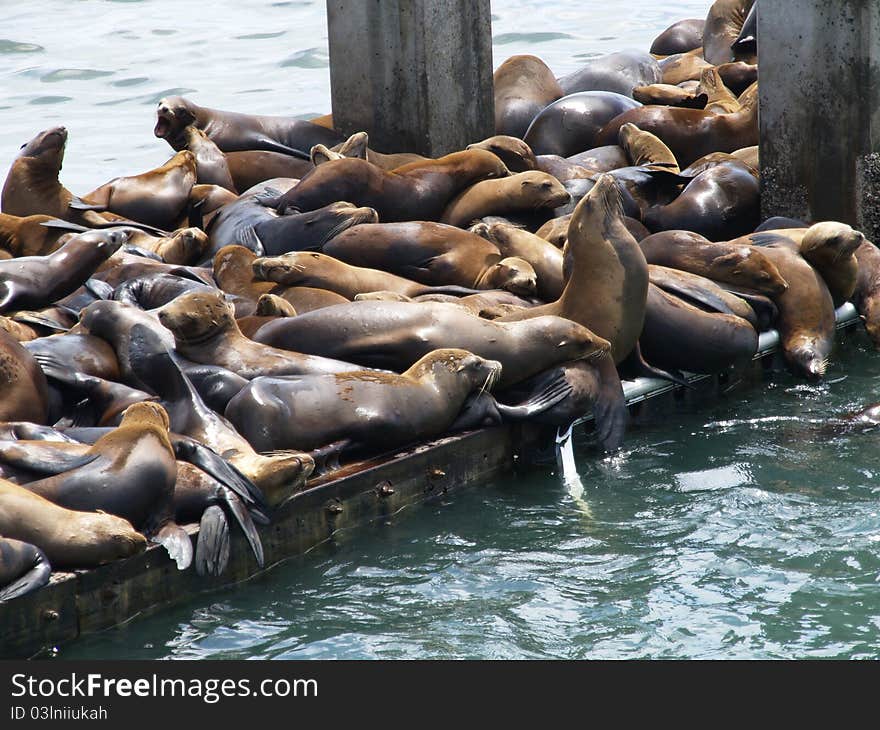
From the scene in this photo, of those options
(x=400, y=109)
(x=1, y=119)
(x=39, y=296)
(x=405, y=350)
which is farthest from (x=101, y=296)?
(x=1, y=119)

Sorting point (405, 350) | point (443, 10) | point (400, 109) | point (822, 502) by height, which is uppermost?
point (443, 10)

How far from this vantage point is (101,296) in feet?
23.1

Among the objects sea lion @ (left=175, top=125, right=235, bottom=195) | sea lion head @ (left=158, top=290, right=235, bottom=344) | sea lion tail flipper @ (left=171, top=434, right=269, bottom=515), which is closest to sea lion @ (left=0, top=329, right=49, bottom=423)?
sea lion head @ (left=158, top=290, right=235, bottom=344)

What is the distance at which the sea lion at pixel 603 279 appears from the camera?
21.9 ft

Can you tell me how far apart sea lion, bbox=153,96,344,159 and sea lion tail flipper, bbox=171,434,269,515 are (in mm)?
4860

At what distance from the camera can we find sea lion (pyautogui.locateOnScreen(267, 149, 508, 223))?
320 inches

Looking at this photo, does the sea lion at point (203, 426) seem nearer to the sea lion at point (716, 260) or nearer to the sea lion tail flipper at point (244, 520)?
the sea lion tail flipper at point (244, 520)

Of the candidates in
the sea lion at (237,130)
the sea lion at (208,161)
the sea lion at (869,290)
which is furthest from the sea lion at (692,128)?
the sea lion at (208,161)

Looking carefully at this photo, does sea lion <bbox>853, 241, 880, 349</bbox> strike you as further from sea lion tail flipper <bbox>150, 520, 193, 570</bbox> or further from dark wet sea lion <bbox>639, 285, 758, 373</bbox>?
sea lion tail flipper <bbox>150, 520, 193, 570</bbox>

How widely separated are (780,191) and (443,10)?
2.38m

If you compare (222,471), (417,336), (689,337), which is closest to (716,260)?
(689,337)

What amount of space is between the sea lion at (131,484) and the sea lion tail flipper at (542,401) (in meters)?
1.65

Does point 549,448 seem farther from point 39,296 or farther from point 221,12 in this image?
point 221,12

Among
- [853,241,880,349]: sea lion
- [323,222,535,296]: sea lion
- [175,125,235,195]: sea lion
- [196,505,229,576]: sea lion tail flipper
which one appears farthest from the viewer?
[175,125,235,195]: sea lion
